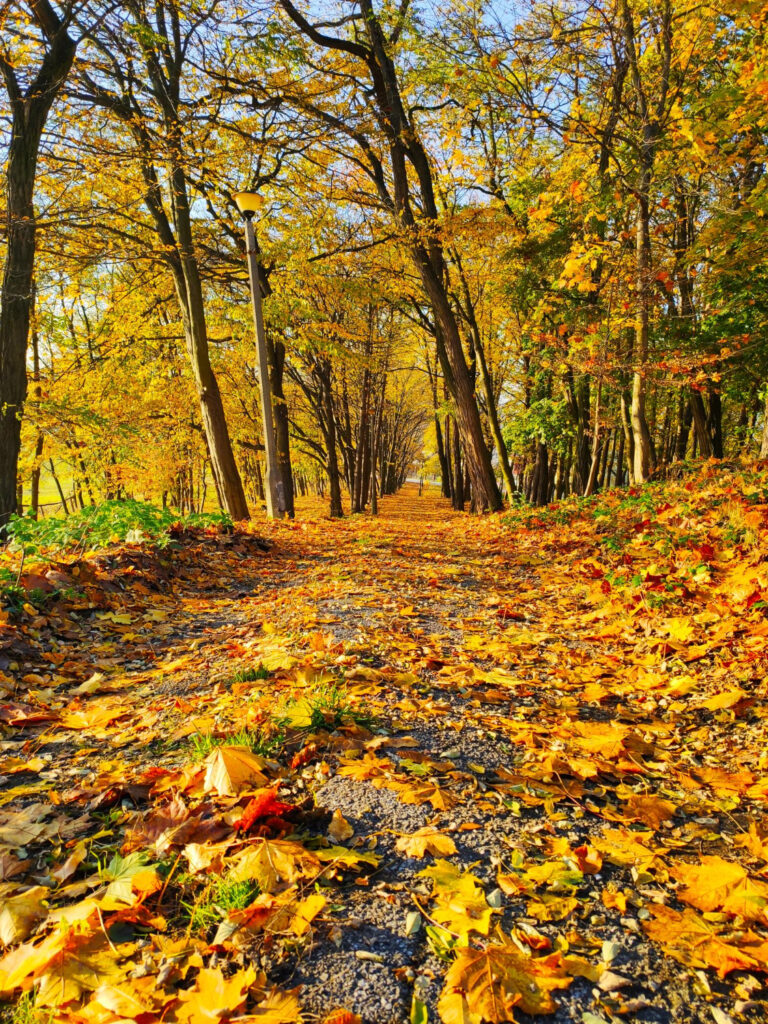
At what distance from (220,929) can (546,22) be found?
30.4ft

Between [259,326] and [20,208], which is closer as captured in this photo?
[20,208]

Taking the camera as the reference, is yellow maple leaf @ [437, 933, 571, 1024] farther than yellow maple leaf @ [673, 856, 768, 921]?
No

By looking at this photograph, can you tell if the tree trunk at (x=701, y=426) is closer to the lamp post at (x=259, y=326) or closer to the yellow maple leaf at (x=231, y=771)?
the lamp post at (x=259, y=326)

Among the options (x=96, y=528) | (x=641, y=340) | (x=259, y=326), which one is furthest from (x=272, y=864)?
(x=641, y=340)

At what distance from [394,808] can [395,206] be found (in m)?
10.7

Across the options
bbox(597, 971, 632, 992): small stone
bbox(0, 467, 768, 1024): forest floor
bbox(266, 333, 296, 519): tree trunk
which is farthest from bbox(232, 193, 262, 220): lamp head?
bbox(597, 971, 632, 992): small stone

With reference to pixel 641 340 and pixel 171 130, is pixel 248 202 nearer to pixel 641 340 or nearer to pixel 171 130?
pixel 171 130

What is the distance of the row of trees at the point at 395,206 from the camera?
23.3 feet

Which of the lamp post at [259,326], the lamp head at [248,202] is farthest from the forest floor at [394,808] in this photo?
the lamp head at [248,202]

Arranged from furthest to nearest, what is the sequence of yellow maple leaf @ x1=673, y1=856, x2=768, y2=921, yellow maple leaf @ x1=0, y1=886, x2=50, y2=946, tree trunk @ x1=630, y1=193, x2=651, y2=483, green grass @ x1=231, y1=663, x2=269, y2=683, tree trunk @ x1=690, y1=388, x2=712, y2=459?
tree trunk @ x1=690, y1=388, x2=712, y2=459, tree trunk @ x1=630, y1=193, x2=651, y2=483, green grass @ x1=231, y1=663, x2=269, y2=683, yellow maple leaf @ x1=673, y1=856, x2=768, y2=921, yellow maple leaf @ x1=0, y1=886, x2=50, y2=946

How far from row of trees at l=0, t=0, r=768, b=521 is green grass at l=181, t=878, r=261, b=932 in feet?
24.2

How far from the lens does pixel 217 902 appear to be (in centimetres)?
143

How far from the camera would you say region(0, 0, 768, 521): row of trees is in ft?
23.3

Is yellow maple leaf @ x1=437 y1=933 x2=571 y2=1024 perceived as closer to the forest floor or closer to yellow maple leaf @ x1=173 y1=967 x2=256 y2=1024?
the forest floor
